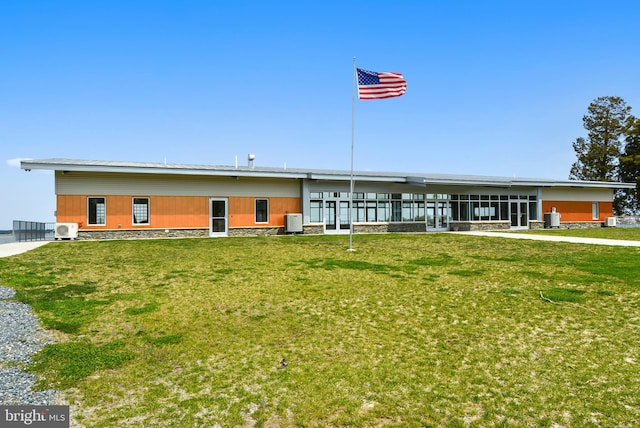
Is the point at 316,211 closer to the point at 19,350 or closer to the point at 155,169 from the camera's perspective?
the point at 155,169

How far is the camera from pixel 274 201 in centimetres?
2602

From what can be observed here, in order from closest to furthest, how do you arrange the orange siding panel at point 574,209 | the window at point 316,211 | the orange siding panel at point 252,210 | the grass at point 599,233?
the grass at point 599,233 → the orange siding panel at point 252,210 → the window at point 316,211 → the orange siding panel at point 574,209

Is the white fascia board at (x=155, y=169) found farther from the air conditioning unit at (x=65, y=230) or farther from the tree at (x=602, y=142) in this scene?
the tree at (x=602, y=142)

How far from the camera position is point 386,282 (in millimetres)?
9930

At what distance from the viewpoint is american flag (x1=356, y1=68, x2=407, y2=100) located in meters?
16.3

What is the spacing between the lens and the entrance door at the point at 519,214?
110 ft

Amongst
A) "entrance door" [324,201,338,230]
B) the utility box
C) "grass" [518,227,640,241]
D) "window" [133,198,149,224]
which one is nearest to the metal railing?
"window" [133,198,149,224]

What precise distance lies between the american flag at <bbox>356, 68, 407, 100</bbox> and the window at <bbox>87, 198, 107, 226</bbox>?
590 inches

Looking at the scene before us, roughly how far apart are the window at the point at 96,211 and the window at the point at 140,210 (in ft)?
4.81

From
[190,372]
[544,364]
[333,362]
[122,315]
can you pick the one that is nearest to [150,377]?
[190,372]

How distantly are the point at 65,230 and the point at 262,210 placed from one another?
34.4 feet

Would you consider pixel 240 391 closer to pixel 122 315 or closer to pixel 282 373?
pixel 282 373

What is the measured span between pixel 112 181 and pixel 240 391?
20.7 meters

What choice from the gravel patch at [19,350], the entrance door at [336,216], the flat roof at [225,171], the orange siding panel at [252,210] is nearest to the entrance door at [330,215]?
the entrance door at [336,216]
